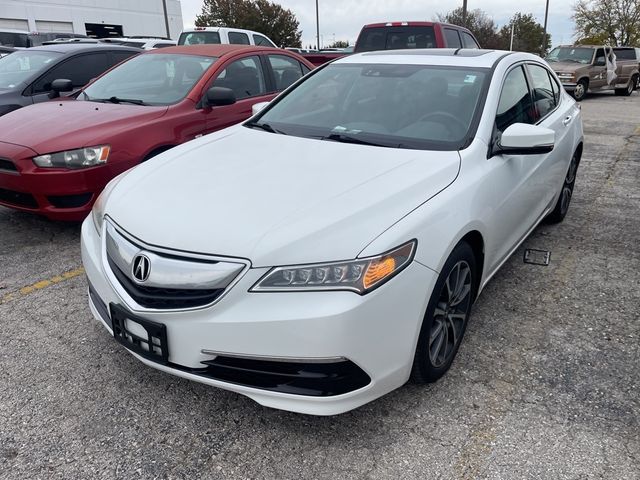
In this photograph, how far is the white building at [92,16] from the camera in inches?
1726

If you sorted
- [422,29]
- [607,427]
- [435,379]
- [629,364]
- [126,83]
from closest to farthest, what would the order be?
[607,427], [435,379], [629,364], [126,83], [422,29]

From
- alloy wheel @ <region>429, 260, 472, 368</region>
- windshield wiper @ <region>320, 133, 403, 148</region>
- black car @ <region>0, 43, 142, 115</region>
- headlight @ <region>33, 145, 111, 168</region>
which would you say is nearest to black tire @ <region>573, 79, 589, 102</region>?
black car @ <region>0, 43, 142, 115</region>

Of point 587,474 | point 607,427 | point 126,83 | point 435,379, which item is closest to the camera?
point 587,474

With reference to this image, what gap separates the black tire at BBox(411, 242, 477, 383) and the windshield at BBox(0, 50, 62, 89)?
6014mm

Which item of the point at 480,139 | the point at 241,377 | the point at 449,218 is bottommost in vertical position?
the point at 241,377

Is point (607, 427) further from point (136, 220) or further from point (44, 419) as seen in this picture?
point (44, 419)

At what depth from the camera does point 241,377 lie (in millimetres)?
2162

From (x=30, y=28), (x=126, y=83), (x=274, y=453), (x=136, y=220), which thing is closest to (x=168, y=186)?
(x=136, y=220)

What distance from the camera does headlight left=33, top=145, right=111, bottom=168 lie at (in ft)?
13.7

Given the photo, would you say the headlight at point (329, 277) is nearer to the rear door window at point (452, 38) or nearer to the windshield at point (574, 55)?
the rear door window at point (452, 38)

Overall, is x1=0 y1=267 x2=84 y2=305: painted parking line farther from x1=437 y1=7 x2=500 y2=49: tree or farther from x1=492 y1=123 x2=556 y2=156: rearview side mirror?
x1=437 y1=7 x2=500 y2=49: tree

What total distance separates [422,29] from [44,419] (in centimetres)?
954

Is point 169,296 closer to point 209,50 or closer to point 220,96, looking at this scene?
point 220,96

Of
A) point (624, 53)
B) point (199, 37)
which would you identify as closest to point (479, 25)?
point (624, 53)
